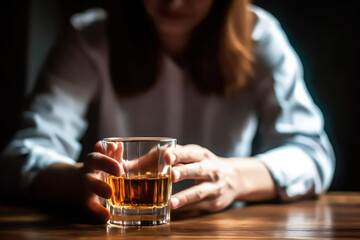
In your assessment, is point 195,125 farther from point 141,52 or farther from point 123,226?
point 123,226

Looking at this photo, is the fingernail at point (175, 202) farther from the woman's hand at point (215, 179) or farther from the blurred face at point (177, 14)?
the blurred face at point (177, 14)

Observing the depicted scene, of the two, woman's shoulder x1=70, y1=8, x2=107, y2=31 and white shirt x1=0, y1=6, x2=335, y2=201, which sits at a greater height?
woman's shoulder x1=70, y1=8, x2=107, y2=31

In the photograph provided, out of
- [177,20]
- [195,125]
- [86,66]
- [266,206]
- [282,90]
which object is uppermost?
[177,20]

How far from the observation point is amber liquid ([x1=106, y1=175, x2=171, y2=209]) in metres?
0.81

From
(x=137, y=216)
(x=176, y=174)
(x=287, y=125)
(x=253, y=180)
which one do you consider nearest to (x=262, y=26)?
(x=287, y=125)

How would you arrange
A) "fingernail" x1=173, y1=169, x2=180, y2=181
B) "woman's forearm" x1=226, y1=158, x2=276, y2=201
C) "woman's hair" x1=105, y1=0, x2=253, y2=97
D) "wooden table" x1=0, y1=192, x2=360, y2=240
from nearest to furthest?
"wooden table" x1=0, y1=192, x2=360, y2=240 → "fingernail" x1=173, y1=169, x2=180, y2=181 → "woman's forearm" x1=226, y1=158, x2=276, y2=201 → "woman's hair" x1=105, y1=0, x2=253, y2=97

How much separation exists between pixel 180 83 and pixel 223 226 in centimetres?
96

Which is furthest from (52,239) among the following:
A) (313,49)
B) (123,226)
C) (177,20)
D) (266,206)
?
(313,49)

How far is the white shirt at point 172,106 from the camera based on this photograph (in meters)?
1.57

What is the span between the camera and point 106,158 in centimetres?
82

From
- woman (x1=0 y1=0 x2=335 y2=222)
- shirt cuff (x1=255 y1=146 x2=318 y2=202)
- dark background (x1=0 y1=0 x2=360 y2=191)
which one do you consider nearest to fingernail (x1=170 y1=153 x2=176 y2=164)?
shirt cuff (x1=255 y1=146 x2=318 y2=202)

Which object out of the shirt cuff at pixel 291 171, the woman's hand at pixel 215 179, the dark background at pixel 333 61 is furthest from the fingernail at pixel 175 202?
the dark background at pixel 333 61

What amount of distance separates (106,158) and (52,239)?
0.15m

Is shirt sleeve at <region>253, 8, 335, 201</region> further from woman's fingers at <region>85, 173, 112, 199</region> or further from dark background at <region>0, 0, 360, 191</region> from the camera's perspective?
woman's fingers at <region>85, 173, 112, 199</region>
